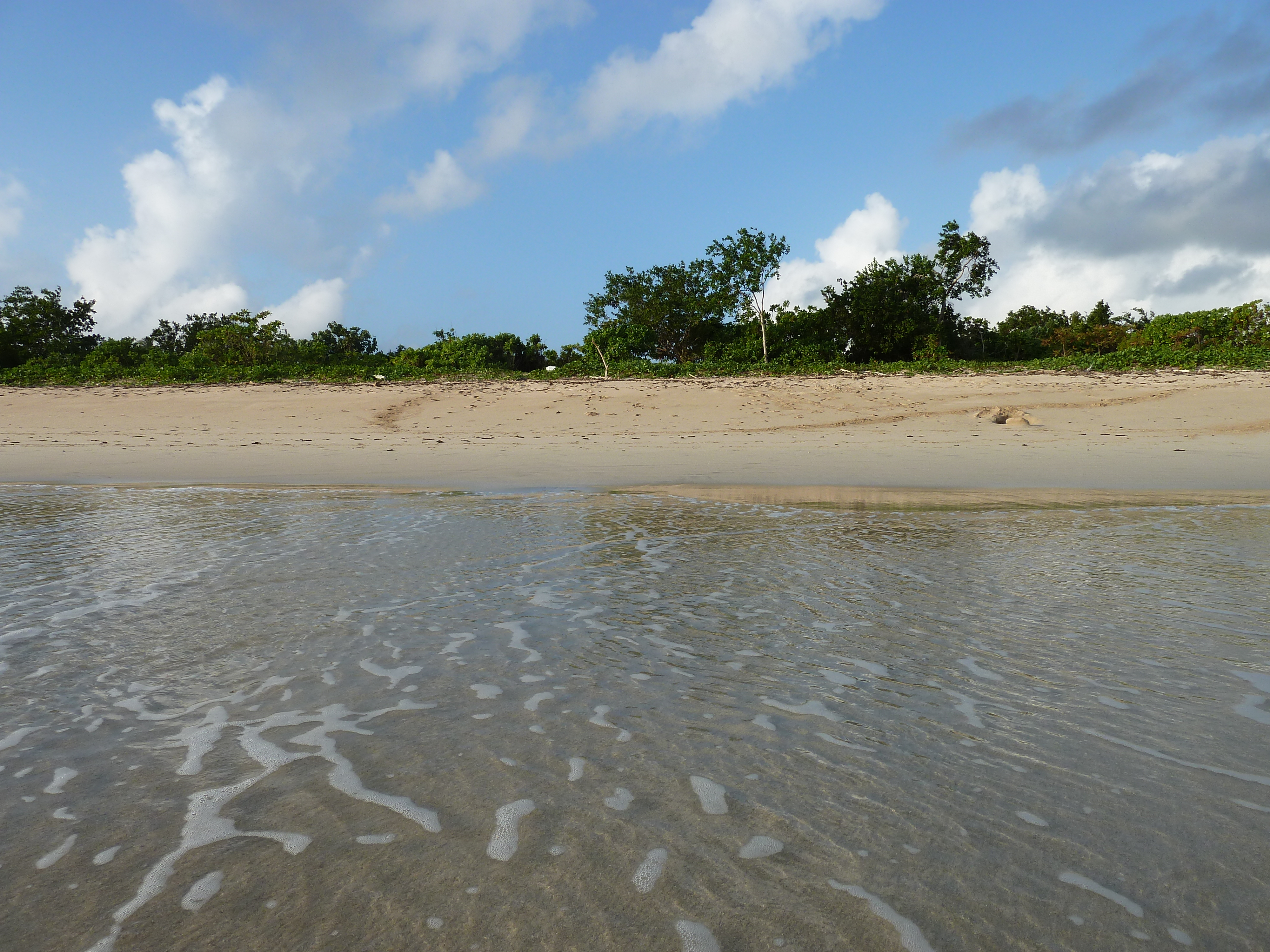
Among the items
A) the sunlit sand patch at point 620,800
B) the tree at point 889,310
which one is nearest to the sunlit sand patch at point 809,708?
the sunlit sand patch at point 620,800

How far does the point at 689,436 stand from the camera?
54.0 ft

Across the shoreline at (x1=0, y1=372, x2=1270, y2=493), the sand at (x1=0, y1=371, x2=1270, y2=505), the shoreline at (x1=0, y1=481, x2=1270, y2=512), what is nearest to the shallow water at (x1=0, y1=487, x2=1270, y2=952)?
the shoreline at (x1=0, y1=481, x2=1270, y2=512)

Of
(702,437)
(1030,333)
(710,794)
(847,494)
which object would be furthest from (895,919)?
(1030,333)

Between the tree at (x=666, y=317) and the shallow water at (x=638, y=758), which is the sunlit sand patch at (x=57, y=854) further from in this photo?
the tree at (x=666, y=317)

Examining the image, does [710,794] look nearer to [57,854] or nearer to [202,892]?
[202,892]

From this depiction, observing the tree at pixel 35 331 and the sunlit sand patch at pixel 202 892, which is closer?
the sunlit sand patch at pixel 202 892

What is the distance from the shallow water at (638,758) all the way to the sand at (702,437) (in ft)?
16.0

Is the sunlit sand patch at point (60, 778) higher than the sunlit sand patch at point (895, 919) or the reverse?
higher

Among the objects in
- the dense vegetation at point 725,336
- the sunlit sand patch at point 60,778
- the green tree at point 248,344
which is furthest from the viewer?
the green tree at point 248,344

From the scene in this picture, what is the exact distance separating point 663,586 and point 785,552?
4.37 ft

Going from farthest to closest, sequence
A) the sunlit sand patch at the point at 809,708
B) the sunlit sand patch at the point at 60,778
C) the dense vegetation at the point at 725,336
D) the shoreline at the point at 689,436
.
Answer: the dense vegetation at the point at 725,336, the shoreline at the point at 689,436, the sunlit sand patch at the point at 809,708, the sunlit sand patch at the point at 60,778

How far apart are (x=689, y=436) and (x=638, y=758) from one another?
14.0m

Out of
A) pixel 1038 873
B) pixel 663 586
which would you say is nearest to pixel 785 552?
pixel 663 586

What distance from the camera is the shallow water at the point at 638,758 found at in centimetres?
181
